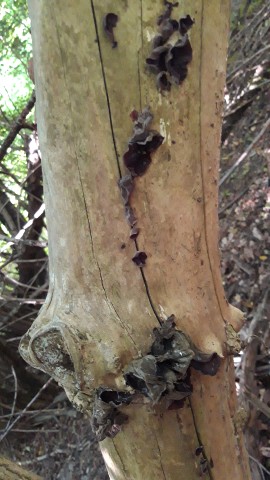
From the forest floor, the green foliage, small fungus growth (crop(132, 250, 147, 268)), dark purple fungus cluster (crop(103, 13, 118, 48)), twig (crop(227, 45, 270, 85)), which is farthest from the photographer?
twig (crop(227, 45, 270, 85))

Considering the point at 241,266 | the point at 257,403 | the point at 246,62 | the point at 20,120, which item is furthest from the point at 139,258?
the point at 246,62

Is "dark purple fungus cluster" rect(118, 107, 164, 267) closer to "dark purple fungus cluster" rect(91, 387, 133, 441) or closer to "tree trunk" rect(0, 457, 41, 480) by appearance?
"dark purple fungus cluster" rect(91, 387, 133, 441)

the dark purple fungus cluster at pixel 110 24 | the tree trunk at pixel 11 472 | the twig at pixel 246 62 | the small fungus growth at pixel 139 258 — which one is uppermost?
the twig at pixel 246 62

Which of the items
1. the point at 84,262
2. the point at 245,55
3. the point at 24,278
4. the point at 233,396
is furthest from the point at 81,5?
the point at 245,55

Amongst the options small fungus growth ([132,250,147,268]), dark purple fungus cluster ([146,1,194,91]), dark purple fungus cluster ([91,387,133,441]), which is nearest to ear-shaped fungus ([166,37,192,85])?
dark purple fungus cluster ([146,1,194,91])

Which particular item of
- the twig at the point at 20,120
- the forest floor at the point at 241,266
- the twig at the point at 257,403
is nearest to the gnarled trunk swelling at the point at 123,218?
the twig at the point at 257,403

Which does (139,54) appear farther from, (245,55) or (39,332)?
(245,55)

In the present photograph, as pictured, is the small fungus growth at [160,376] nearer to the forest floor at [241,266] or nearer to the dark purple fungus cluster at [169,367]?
the dark purple fungus cluster at [169,367]
